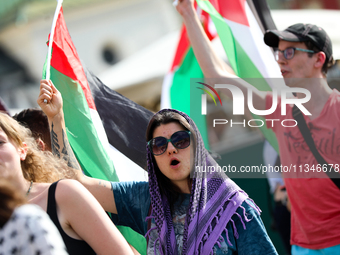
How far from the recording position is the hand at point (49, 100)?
2.52 metres

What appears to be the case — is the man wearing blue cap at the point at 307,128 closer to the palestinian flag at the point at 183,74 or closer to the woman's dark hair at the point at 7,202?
the palestinian flag at the point at 183,74

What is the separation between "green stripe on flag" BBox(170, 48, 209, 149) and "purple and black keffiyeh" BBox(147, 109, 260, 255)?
3.83ft

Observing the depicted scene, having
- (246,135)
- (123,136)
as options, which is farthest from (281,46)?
(246,135)

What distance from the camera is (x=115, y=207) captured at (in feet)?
7.46

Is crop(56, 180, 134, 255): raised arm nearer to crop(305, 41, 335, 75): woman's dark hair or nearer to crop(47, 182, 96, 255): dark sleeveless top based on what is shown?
crop(47, 182, 96, 255): dark sleeveless top

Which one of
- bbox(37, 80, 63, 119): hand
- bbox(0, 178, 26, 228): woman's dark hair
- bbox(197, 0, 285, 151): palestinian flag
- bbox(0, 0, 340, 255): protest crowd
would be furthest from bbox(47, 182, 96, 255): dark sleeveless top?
bbox(197, 0, 285, 151): palestinian flag

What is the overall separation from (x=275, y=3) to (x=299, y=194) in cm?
2218

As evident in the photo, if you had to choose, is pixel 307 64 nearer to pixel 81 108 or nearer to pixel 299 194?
pixel 299 194

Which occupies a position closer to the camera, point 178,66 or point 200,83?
point 200,83

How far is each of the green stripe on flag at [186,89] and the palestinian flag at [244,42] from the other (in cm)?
31

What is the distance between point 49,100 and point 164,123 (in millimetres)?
775

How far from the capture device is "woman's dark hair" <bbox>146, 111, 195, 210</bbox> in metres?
2.20

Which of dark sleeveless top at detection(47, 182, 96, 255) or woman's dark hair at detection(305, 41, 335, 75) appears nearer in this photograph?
dark sleeveless top at detection(47, 182, 96, 255)

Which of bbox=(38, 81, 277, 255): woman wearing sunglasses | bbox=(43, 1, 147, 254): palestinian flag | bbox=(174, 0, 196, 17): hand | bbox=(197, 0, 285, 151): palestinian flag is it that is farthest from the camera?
bbox=(197, 0, 285, 151): palestinian flag
